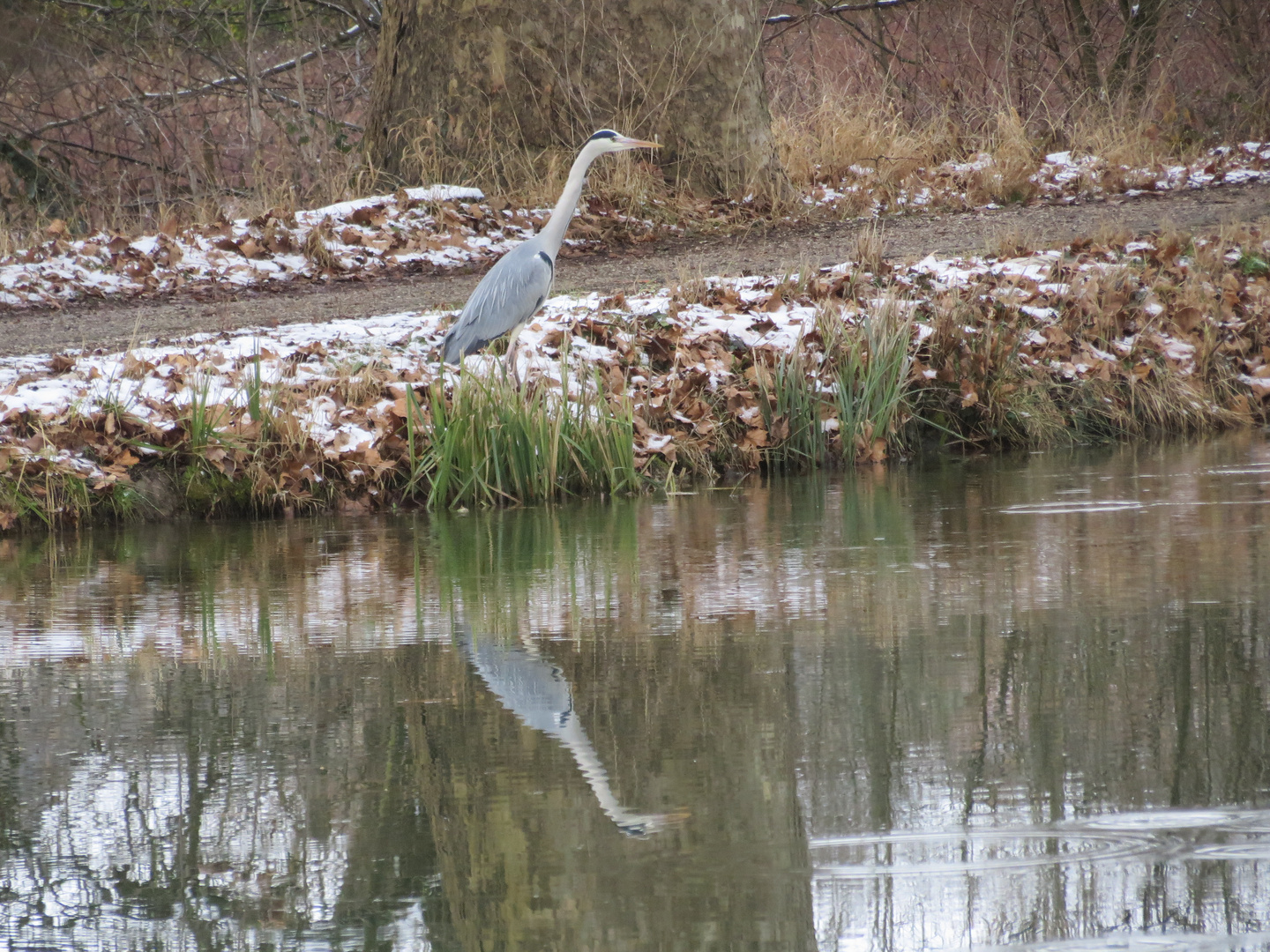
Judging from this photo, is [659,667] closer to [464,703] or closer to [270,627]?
[464,703]

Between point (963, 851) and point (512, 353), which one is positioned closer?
point (963, 851)

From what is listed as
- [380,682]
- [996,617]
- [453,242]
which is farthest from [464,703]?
[453,242]

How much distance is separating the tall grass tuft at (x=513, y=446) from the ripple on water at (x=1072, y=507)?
172cm

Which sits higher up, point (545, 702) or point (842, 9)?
point (842, 9)

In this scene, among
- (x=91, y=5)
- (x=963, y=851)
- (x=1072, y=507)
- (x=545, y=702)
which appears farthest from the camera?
(x=91, y=5)

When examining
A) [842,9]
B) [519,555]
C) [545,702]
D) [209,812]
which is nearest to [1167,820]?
[545,702]

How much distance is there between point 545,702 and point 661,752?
1.25 feet

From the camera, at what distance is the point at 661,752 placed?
2.34m

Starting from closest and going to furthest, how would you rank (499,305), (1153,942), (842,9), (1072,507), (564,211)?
(1153,942) → (1072,507) → (499,305) → (564,211) → (842,9)

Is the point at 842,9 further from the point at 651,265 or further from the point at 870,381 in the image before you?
the point at 870,381

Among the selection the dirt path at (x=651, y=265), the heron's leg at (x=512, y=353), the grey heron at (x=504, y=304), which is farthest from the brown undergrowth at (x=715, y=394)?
the dirt path at (x=651, y=265)

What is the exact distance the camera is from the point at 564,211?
7188 mm

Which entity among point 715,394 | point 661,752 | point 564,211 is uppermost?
point 564,211

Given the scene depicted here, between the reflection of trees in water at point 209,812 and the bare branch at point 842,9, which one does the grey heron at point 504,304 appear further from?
the bare branch at point 842,9
